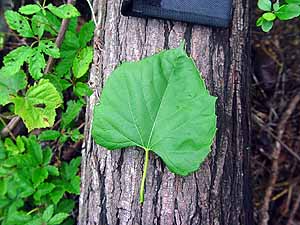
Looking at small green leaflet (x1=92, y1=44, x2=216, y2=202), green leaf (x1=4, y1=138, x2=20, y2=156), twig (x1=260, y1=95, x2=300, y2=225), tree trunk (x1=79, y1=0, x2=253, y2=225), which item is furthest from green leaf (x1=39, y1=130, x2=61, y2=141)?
twig (x1=260, y1=95, x2=300, y2=225)

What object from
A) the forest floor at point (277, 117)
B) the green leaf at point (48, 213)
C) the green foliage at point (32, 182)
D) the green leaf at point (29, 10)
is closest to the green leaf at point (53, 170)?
the green foliage at point (32, 182)

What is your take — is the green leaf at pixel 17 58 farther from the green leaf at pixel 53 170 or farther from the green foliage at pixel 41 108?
the green leaf at pixel 53 170

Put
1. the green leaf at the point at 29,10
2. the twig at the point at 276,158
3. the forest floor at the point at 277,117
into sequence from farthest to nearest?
the forest floor at the point at 277,117
the twig at the point at 276,158
the green leaf at the point at 29,10

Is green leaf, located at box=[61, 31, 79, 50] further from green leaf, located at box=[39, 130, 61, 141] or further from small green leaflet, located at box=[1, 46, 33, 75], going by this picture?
green leaf, located at box=[39, 130, 61, 141]

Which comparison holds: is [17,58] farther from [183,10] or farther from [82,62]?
[183,10]

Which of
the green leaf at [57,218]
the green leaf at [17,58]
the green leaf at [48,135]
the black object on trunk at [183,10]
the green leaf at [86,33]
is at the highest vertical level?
the black object on trunk at [183,10]

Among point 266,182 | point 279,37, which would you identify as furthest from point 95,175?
point 279,37

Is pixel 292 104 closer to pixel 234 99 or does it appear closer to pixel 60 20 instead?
pixel 234 99

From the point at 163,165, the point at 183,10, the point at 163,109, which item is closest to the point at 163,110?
the point at 163,109

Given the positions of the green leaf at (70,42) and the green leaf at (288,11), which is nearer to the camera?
the green leaf at (288,11)
